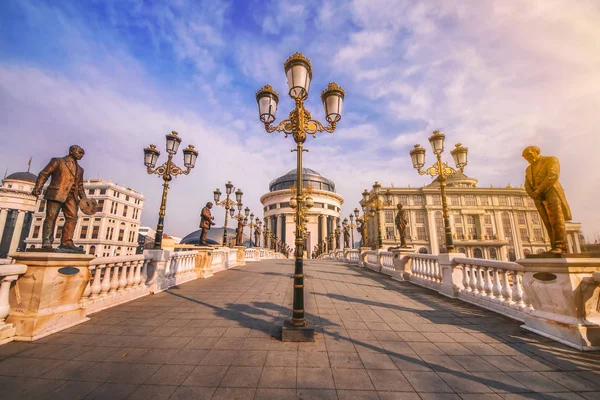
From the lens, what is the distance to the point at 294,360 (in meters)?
3.28

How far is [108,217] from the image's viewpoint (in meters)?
60.4

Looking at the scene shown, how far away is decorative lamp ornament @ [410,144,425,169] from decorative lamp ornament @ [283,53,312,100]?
23.0ft

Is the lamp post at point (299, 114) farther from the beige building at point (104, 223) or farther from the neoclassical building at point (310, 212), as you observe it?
the beige building at point (104, 223)

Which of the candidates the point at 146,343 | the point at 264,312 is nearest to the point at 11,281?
the point at 146,343

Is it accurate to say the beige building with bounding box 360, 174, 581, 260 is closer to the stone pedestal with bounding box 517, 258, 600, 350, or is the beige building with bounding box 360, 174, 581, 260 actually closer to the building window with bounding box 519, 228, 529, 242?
the building window with bounding box 519, 228, 529, 242

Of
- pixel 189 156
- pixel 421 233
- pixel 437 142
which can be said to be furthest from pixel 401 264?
pixel 421 233

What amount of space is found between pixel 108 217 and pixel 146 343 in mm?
73149

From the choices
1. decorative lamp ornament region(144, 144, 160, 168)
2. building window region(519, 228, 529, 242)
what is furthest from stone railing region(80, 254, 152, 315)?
building window region(519, 228, 529, 242)

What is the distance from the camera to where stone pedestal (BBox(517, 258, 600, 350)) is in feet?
12.1

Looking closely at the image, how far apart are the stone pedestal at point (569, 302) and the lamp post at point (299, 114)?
4.24 m

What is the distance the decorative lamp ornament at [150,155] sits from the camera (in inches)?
365

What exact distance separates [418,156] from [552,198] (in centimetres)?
606

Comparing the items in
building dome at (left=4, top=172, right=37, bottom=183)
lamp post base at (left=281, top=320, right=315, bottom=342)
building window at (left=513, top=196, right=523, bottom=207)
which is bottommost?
lamp post base at (left=281, top=320, right=315, bottom=342)

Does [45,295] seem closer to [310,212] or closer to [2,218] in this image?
[310,212]
